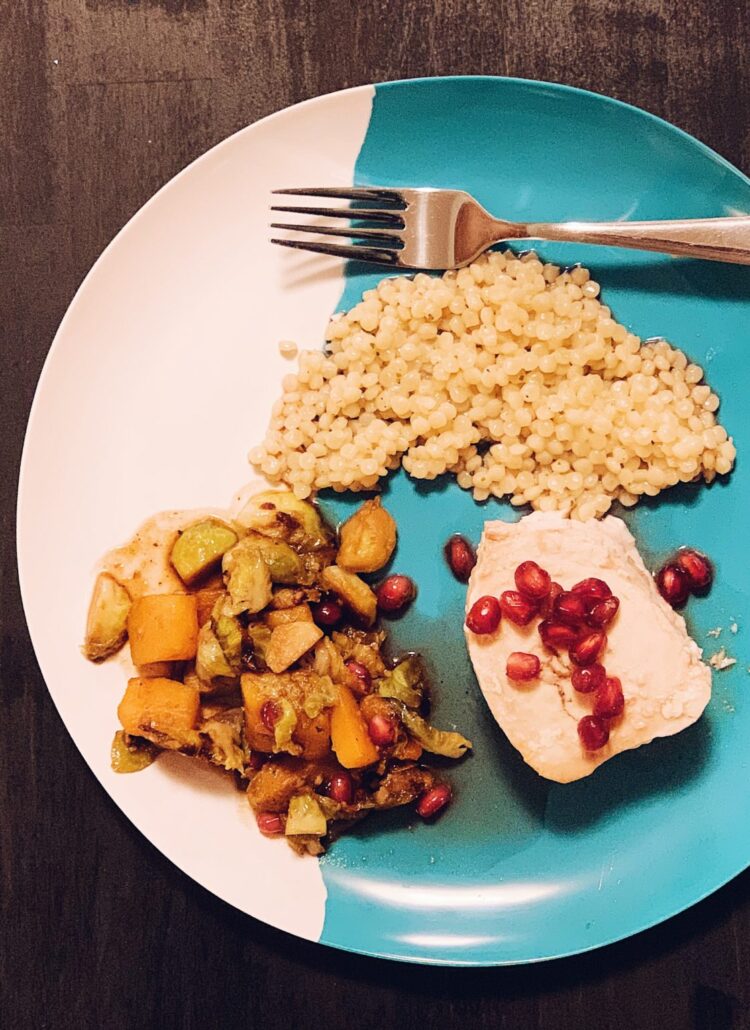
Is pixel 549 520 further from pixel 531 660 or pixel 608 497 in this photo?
pixel 531 660

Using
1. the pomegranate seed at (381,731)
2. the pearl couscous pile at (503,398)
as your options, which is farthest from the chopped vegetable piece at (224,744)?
the pearl couscous pile at (503,398)

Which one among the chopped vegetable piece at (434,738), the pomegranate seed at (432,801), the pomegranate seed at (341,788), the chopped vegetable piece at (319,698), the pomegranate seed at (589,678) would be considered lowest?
the pomegranate seed at (432,801)

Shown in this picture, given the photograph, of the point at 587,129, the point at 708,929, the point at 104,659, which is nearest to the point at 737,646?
the point at 708,929

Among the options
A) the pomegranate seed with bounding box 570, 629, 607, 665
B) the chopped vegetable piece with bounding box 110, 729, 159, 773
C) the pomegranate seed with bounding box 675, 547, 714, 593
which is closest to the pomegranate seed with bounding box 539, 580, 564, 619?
the pomegranate seed with bounding box 570, 629, 607, 665

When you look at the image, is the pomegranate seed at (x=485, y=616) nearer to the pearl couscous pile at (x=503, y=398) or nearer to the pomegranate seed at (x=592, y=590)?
the pomegranate seed at (x=592, y=590)

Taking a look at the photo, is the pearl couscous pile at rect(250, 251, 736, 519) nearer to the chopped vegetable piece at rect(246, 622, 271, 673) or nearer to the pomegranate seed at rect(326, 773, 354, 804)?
the chopped vegetable piece at rect(246, 622, 271, 673)

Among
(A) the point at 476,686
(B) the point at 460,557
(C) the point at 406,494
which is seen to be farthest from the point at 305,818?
(C) the point at 406,494

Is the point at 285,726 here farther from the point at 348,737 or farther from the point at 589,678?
the point at 589,678
